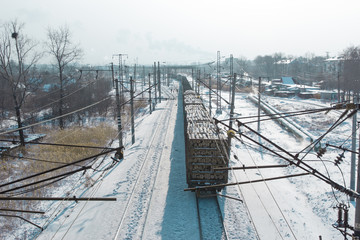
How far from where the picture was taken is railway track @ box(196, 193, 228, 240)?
9344 millimetres

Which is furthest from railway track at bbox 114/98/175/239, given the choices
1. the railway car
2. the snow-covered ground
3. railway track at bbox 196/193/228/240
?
the railway car

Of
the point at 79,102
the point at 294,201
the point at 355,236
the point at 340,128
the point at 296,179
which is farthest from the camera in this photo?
the point at 79,102

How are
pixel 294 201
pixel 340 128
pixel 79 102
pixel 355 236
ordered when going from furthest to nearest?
pixel 79 102, pixel 340 128, pixel 294 201, pixel 355 236

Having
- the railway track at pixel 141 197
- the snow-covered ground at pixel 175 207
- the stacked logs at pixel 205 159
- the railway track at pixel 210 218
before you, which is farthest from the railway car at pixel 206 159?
the railway track at pixel 141 197

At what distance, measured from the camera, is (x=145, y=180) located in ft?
45.4

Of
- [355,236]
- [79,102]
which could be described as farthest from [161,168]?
[79,102]

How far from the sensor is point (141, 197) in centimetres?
1203

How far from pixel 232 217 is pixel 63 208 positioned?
6.93 metres

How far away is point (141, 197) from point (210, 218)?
10.8ft

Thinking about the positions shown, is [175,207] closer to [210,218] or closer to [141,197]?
[210,218]

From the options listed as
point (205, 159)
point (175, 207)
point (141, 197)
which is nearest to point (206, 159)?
point (205, 159)

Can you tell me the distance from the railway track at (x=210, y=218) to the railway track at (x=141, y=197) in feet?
6.84

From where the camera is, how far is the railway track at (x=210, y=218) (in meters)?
9.34

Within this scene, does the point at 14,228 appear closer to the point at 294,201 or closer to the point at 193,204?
the point at 193,204
